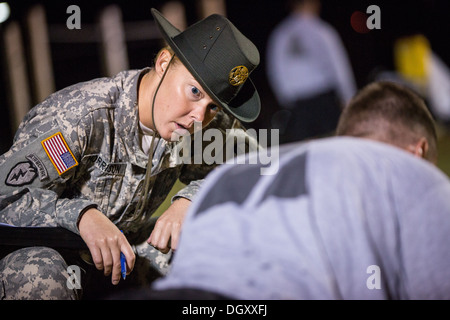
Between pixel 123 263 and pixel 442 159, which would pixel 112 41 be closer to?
pixel 442 159

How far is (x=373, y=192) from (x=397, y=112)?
15.3 inches

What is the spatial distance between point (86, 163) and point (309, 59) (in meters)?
3.24

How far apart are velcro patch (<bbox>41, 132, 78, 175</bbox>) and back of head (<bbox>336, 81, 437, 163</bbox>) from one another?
0.98m

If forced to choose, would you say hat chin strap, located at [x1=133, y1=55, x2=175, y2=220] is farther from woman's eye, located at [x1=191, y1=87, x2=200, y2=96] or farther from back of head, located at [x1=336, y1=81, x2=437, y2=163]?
back of head, located at [x1=336, y1=81, x2=437, y2=163]

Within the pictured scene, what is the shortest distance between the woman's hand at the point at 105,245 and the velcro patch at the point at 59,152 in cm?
23

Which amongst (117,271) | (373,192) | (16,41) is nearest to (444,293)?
(373,192)

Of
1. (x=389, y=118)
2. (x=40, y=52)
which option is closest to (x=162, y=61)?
(x=389, y=118)

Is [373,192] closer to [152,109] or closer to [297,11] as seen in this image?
[152,109]

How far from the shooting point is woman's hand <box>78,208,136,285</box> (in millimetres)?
1707

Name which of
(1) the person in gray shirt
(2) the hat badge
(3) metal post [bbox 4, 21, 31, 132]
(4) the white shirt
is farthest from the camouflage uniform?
(3) metal post [bbox 4, 21, 31, 132]

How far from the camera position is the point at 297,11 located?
4809 mm

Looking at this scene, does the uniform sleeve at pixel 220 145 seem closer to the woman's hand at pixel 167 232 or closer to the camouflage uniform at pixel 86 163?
the camouflage uniform at pixel 86 163

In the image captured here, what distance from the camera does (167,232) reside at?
6.28 ft

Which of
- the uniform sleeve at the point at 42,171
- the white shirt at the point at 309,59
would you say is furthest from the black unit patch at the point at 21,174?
the white shirt at the point at 309,59
